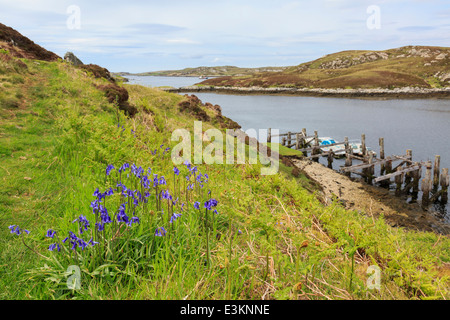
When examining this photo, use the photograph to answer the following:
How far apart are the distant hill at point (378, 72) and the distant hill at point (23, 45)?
86898mm

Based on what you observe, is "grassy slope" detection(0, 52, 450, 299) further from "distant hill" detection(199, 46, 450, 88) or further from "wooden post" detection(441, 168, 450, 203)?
"distant hill" detection(199, 46, 450, 88)

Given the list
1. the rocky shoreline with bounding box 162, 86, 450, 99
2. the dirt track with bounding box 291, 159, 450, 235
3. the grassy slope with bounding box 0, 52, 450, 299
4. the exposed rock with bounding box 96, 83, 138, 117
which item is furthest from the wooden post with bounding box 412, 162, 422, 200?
the rocky shoreline with bounding box 162, 86, 450, 99

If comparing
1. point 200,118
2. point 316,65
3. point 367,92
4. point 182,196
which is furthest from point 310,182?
point 316,65

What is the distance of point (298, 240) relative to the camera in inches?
131

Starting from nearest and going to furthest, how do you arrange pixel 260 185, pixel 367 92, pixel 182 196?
pixel 182 196 → pixel 260 185 → pixel 367 92

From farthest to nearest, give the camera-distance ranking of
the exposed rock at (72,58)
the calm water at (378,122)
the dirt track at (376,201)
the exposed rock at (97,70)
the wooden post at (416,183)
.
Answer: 1. the calm water at (378,122)
2. the wooden post at (416,183)
3. the exposed rock at (72,58)
4. the exposed rock at (97,70)
5. the dirt track at (376,201)

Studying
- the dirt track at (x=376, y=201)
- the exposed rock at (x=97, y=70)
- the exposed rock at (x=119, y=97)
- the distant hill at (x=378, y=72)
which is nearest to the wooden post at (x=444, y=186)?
the dirt track at (x=376, y=201)

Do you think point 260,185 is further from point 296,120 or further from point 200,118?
point 296,120

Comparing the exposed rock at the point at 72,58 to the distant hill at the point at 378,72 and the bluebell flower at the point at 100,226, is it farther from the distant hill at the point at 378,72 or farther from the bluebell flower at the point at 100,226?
the distant hill at the point at 378,72

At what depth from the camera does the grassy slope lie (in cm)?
295

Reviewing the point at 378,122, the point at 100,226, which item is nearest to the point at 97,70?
the point at 100,226

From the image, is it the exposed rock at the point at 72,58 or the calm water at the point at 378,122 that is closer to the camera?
the exposed rock at the point at 72,58

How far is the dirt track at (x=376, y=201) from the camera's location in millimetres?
16375
